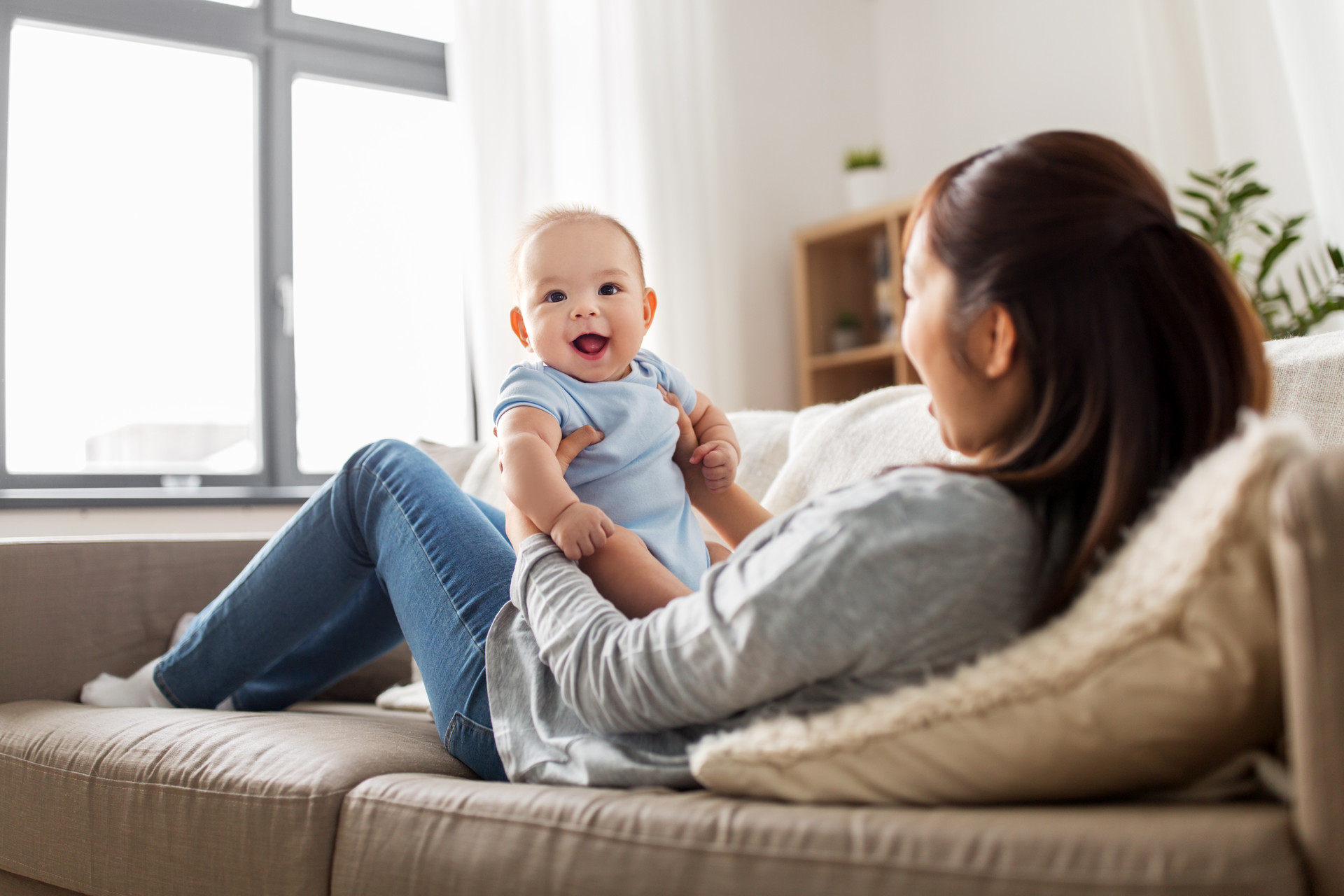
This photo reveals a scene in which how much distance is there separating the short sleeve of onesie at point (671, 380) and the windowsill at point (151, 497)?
5.71 feet

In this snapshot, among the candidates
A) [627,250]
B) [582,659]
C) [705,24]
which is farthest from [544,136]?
[582,659]

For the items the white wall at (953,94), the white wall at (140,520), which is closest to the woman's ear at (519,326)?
the white wall at (140,520)

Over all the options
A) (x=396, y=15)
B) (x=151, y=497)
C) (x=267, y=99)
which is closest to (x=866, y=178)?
(x=396, y=15)

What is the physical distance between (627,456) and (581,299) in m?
0.17

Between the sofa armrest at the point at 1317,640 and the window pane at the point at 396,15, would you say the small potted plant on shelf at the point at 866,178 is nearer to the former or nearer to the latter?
the window pane at the point at 396,15

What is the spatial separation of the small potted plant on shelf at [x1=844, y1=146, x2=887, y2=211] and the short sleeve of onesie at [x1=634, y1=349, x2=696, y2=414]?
243 cm

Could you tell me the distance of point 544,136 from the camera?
3.01 metres

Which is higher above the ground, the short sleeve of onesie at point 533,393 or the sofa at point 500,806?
the short sleeve of onesie at point 533,393

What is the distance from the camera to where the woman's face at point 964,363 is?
28.4 inches

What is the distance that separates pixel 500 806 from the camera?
79 centimetres

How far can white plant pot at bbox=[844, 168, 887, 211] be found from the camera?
350 cm

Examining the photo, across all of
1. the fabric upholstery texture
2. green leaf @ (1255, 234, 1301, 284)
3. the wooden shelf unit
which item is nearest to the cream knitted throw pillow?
the fabric upholstery texture

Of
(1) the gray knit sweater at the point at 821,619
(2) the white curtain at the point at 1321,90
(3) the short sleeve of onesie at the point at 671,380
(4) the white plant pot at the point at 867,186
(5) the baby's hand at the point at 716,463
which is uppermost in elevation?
(4) the white plant pot at the point at 867,186

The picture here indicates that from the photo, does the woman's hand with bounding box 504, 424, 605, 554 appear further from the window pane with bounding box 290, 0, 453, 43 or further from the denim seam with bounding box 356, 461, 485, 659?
the window pane with bounding box 290, 0, 453, 43
